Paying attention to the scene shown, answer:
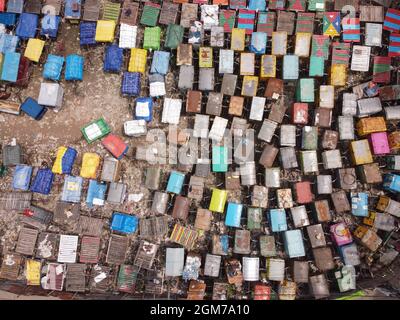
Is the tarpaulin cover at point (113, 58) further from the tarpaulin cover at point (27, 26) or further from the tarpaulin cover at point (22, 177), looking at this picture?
the tarpaulin cover at point (22, 177)

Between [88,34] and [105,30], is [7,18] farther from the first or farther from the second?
[105,30]

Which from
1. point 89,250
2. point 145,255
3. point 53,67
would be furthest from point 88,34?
point 145,255

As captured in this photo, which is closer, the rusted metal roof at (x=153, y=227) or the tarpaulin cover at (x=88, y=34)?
the rusted metal roof at (x=153, y=227)

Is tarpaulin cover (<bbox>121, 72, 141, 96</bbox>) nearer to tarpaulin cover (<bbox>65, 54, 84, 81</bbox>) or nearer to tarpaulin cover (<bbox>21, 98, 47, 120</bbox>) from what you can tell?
tarpaulin cover (<bbox>65, 54, 84, 81</bbox>)

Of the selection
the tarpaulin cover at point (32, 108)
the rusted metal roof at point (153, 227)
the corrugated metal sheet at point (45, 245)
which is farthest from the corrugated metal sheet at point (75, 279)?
the tarpaulin cover at point (32, 108)

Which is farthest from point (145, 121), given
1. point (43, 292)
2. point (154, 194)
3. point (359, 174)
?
point (359, 174)

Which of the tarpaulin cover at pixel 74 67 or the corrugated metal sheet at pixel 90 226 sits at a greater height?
the tarpaulin cover at pixel 74 67

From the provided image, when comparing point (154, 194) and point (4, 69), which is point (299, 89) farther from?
point (4, 69)
